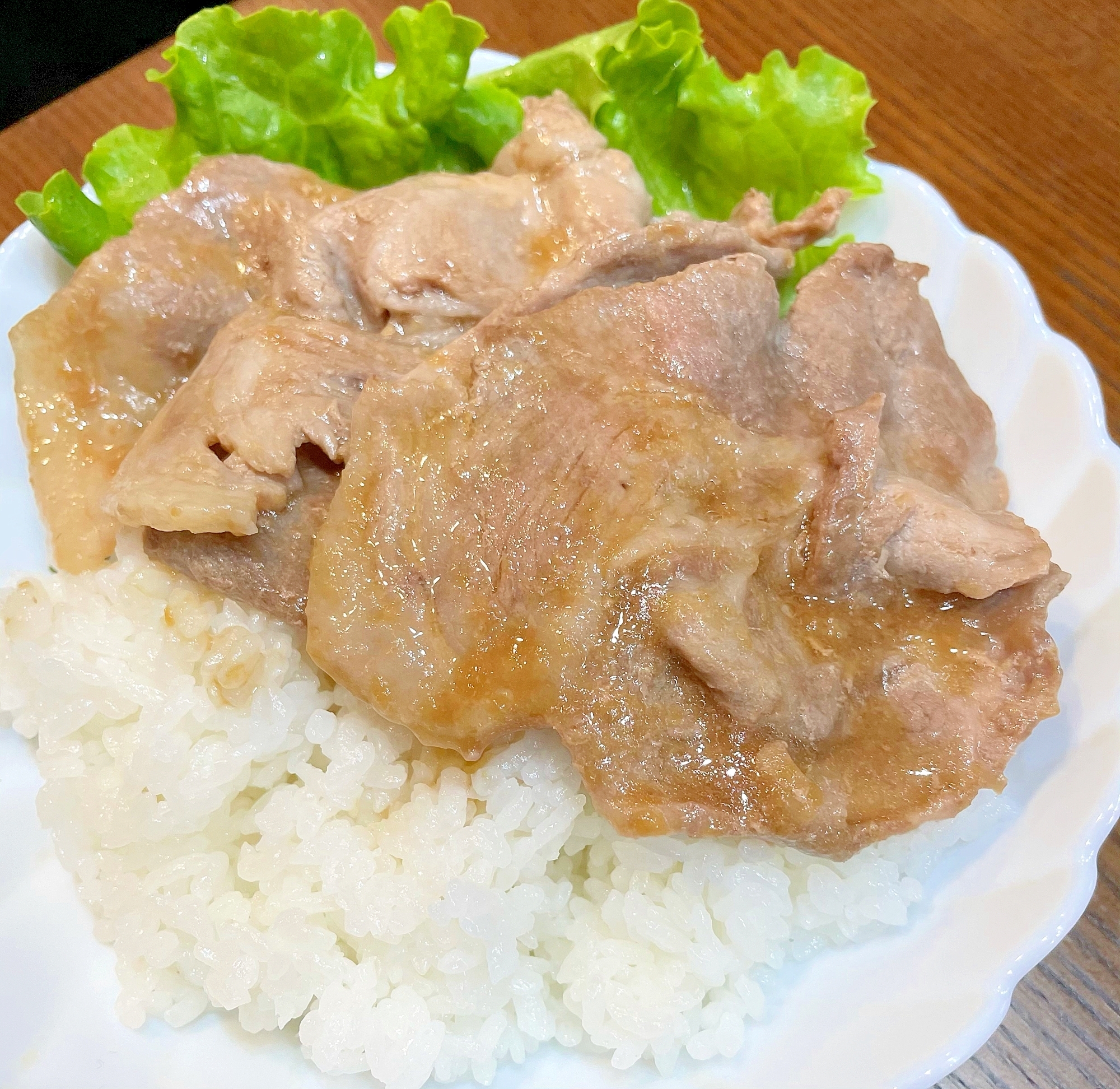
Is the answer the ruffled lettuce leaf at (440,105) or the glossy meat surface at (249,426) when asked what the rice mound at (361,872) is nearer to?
the glossy meat surface at (249,426)

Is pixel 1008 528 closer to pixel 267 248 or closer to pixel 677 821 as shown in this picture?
pixel 677 821

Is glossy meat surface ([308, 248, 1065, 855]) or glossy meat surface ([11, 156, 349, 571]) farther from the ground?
glossy meat surface ([308, 248, 1065, 855])

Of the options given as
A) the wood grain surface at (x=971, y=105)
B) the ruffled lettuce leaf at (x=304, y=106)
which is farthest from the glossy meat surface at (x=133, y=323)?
the wood grain surface at (x=971, y=105)

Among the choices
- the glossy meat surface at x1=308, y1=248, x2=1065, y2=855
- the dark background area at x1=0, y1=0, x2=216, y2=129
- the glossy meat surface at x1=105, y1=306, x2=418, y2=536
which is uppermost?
the glossy meat surface at x1=308, y1=248, x2=1065, y2=855

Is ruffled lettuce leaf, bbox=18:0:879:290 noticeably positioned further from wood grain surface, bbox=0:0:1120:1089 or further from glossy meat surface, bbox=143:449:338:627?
glossy meat surface, bbox=143:449:338:627

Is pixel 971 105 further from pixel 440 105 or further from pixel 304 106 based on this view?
pixel 304 106

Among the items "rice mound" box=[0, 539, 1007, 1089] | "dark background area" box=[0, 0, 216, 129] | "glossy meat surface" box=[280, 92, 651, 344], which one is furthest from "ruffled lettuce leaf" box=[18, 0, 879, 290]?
"dark background area" box=[0, 0, 216, 129]

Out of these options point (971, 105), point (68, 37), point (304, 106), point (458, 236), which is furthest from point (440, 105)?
point (68, 37)
